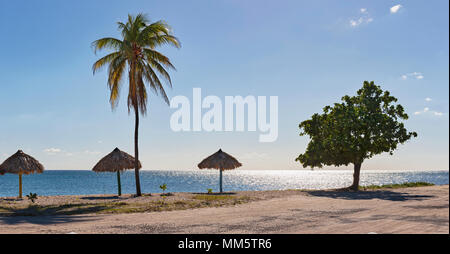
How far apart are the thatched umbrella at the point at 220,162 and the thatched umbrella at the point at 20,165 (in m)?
11.8

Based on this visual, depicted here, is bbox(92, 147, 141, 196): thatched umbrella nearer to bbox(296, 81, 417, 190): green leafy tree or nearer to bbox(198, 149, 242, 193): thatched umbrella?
bbox(198, 149, 242, 193): thatched umbrella

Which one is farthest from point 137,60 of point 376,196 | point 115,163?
point 376,196

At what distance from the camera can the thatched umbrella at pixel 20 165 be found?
860 inches

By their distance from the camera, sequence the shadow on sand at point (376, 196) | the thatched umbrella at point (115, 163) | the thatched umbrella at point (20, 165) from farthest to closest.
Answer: the thatched umbrella at point (115, 163) → the thatched umbrella at point (20, 165) → the shadow on sand at point (376, 196)

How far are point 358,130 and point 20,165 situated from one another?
23929 mm

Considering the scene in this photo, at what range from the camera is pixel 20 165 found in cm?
2209

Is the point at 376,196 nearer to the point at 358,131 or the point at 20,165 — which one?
the point at 358,131

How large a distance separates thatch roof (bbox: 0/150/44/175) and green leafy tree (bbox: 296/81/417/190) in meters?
20.6

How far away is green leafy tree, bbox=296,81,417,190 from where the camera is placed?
27406mm

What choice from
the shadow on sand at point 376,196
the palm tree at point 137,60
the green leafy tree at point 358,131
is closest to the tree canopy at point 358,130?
the green leafy tree at point 358,131

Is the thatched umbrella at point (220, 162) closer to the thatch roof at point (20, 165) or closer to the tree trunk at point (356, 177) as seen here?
the tree trunk at point (356, 177)

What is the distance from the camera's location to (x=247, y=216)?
39.8 feet
